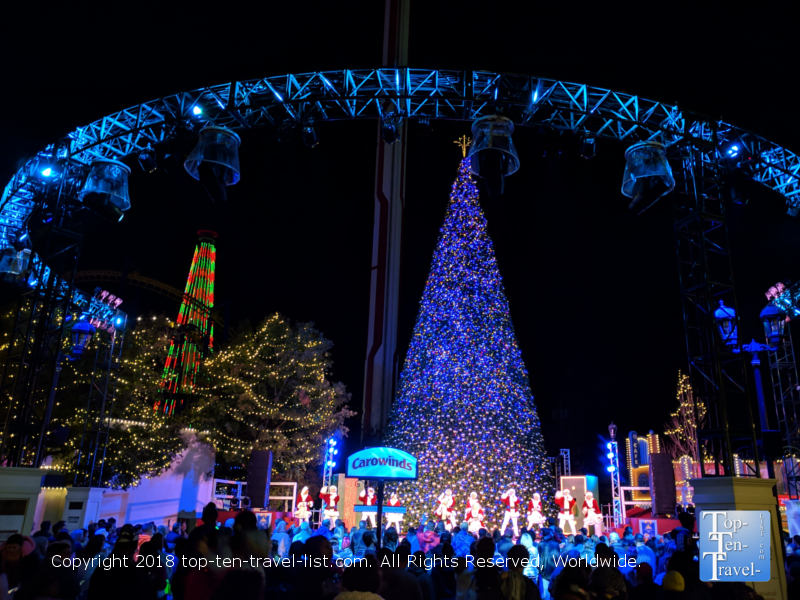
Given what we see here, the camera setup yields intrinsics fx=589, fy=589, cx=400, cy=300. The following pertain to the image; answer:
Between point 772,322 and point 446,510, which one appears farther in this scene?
point 446,510

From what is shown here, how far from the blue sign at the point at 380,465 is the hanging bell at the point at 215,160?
5025 mm

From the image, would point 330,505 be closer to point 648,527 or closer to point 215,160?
point 648,527

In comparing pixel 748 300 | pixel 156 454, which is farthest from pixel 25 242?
pixel 748 300

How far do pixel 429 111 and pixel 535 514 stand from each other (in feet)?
34.1

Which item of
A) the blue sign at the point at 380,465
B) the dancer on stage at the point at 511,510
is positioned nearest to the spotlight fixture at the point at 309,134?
the blue sign at the point at 380,465

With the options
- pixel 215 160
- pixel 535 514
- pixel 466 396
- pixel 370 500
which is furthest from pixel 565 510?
pixel 215 160

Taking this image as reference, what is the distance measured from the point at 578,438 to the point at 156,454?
845 inches

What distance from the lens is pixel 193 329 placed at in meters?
22.8

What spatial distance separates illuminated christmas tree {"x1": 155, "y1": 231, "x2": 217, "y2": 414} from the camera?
22.1 m

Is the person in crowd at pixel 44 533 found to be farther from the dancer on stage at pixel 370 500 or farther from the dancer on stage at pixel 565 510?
the dancer on stage at pixel 565 510

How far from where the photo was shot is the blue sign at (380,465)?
1001 cm

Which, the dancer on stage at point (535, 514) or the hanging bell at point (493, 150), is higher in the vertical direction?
the hanging bell at point (493, 150)

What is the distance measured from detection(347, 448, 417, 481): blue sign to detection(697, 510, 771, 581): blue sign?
480cm

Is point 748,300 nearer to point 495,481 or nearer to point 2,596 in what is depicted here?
point 495,481
